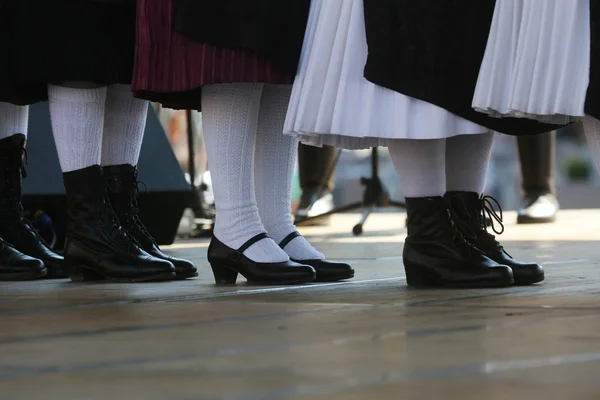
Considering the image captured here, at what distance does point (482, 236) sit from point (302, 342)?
32.2 inches

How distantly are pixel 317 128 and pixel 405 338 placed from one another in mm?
656

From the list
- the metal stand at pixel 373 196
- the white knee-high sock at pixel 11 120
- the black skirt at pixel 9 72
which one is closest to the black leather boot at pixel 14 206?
the white knee-high sock at pixel 11 120

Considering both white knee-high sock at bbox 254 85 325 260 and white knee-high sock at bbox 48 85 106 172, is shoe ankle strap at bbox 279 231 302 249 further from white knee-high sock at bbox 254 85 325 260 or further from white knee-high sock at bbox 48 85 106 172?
white knee-high sock at bbox 48 85 106 172

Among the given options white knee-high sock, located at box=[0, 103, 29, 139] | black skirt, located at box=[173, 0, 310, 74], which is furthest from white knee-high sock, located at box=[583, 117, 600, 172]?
white knee-high sock, located at box=[0, 103, 29, 139]

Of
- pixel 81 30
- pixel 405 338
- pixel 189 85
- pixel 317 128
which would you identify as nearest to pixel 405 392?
pixel 405 338

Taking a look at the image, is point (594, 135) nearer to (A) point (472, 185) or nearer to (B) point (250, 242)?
(A) point (472, 185)

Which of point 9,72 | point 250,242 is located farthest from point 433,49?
point 9,72

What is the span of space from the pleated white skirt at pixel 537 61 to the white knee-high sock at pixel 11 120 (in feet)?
3.71

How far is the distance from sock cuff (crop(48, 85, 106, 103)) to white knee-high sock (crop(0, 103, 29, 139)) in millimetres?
227

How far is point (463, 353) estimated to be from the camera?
40.9 inches

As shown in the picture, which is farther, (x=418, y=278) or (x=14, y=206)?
(x=14, y=206)

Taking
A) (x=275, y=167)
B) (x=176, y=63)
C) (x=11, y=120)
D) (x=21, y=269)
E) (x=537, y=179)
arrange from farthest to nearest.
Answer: (x=537, y=179), (x=11, y=120), (x=21, y=269), (x=275, y=167), (x=176, y=63)

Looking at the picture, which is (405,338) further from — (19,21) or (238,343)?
(19,21)

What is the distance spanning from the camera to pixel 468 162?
1.90 metres
